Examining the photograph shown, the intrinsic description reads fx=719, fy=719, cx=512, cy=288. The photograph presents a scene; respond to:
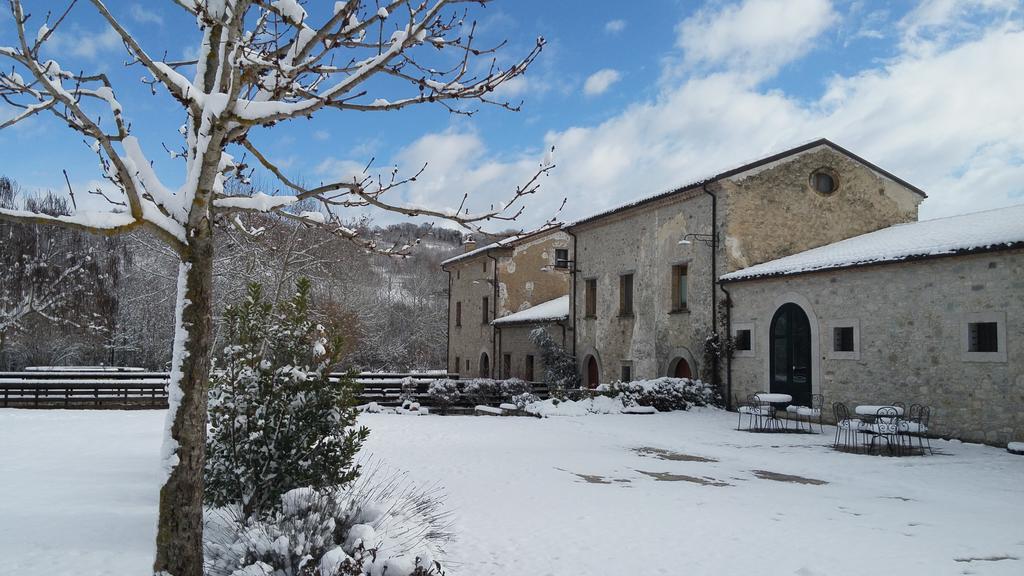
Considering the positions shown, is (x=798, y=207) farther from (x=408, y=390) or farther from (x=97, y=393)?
(x=97, y=393)

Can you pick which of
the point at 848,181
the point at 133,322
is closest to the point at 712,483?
the point at 848,181

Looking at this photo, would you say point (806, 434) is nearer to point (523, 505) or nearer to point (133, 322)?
point (523, 505)

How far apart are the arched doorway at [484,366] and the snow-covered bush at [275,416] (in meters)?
24.5

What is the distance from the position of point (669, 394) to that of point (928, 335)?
5.96 metres

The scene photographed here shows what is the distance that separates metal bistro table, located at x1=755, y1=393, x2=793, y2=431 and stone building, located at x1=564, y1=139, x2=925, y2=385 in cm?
302

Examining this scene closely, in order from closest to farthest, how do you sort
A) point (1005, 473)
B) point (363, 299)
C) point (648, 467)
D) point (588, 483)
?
point (588, 483), point (1005, 473), point (648, 467), point (363, 299)

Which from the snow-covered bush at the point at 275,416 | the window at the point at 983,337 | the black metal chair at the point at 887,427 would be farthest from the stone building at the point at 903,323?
the snow-covered bush at the point at 275,416

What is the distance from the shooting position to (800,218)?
58.5 ft

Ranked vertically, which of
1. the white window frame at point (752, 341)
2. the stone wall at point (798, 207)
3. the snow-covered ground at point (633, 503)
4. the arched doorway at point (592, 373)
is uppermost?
the stone wall at point (798, 207)

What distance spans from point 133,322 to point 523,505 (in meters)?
32.8

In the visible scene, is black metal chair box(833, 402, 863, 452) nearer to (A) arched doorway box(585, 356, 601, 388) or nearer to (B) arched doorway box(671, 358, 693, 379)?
(B) arched doorway box(671, 358, 693, 379)

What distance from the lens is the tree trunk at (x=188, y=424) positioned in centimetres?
411

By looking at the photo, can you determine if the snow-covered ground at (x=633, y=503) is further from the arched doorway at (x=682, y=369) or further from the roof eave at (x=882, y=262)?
the arched doorway at (x=682, y=369)

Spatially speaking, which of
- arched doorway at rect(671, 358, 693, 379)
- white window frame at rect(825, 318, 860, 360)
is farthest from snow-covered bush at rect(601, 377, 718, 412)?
white window frame at rect(825, 318, 860, 360)
